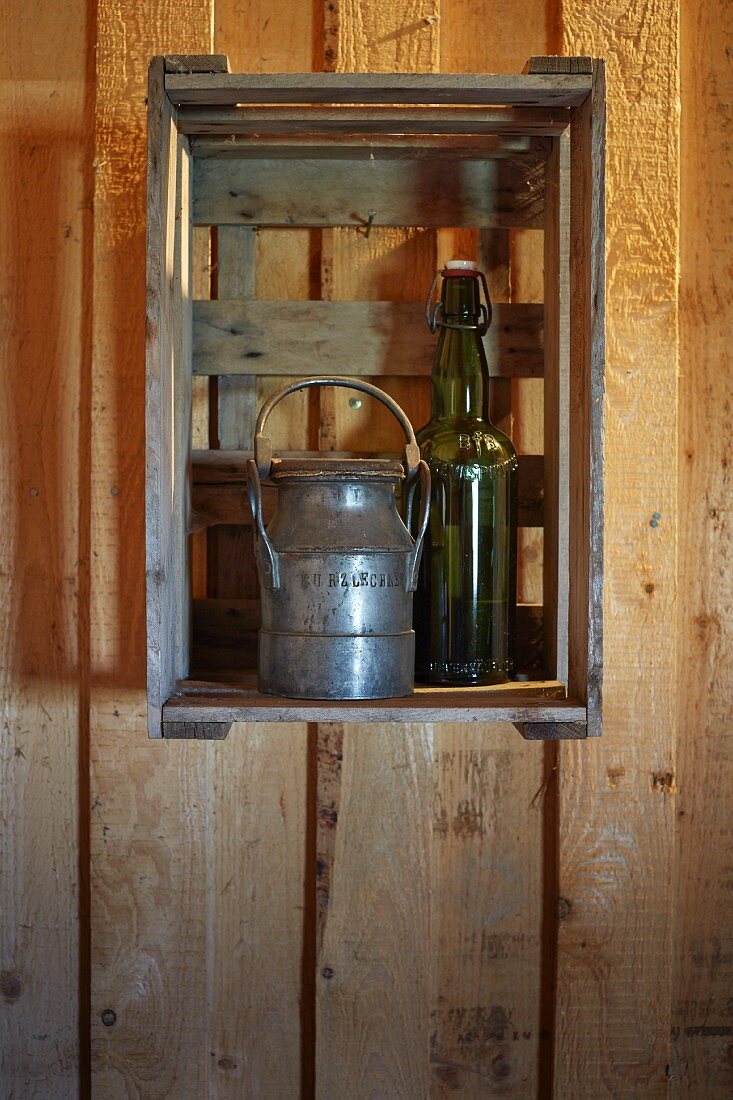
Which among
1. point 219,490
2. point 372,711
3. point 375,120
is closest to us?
point 372,711

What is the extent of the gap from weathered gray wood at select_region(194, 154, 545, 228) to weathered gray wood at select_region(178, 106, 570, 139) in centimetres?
9

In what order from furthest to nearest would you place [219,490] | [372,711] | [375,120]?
1. [219,490]
2. [375,120]
3. [372,711]

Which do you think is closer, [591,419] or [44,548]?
[591,419]

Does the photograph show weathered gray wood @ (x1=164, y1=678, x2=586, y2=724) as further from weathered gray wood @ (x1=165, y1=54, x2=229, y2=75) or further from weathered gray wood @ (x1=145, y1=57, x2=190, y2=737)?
weathered gray wood @ (x1=165, y1=54, x2=229, y2=75)

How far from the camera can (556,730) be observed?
3.16 feet

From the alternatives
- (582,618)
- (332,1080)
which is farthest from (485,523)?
(332,1080)

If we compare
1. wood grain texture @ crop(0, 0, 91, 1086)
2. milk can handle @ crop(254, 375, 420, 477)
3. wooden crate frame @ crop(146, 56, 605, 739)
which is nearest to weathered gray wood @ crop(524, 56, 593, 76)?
wooden crate frame @ crop(146, 56, 605, 739)

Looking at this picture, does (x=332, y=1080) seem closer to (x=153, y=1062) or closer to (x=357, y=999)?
(x=357, y=999)

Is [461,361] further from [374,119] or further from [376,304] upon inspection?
[374,119]

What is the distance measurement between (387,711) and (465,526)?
0.24 meters

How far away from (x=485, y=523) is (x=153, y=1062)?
735 millimetres

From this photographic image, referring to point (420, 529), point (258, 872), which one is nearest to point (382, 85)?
point (420, 529)

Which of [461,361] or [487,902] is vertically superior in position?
[461,361]

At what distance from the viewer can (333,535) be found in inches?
37.6
